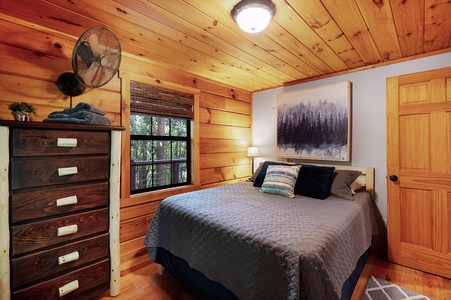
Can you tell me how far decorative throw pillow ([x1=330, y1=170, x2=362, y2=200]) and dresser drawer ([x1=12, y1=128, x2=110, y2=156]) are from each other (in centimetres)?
222

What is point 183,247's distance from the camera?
68.3 inches

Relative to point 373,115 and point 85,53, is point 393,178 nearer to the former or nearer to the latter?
point 373,115

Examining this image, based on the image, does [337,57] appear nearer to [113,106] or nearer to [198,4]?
[198,4]

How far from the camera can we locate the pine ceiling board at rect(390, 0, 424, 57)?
1463 millimetres

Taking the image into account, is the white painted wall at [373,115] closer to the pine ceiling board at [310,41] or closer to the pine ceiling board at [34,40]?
the pine ceiling board at [310,41]

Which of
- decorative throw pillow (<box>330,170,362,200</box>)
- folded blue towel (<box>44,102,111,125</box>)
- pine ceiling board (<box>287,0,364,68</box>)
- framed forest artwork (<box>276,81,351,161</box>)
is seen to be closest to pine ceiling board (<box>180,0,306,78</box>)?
pine ceiling board (<box>287,0,364,68</box>)

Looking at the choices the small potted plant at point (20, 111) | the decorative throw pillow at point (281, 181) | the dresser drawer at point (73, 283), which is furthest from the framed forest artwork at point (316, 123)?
the small potted plant at point (20, 111)

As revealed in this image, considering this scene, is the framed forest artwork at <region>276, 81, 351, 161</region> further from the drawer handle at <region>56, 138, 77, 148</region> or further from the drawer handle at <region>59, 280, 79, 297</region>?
the drawer handle at <region>59, 280, 79, 297</region>

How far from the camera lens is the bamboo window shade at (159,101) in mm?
2385

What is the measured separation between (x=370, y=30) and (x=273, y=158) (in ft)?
6.92

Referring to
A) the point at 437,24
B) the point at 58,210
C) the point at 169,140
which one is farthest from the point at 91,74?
the point at 437,24

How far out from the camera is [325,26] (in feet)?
5.65

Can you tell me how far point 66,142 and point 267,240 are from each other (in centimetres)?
145

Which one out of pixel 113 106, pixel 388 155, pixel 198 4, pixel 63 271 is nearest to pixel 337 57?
pixel 388 155
